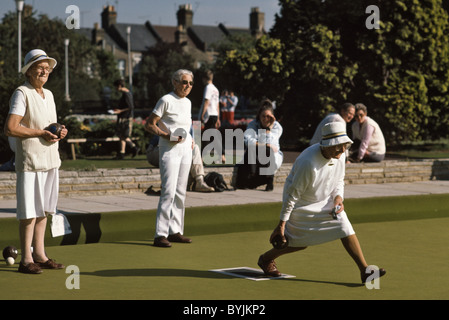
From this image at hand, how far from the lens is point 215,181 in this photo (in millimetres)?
12133

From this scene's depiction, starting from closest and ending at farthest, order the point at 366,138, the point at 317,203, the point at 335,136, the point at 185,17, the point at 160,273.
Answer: the point at 335,136, the point at 317,203, the point at 160,273, the point at 366,138, the point at 185,17

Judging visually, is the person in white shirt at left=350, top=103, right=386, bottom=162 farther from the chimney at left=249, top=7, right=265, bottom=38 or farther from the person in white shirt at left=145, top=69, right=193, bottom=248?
the chimney at left=249, top=7, right=265, bottom=38

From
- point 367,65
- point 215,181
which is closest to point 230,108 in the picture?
point 367,65

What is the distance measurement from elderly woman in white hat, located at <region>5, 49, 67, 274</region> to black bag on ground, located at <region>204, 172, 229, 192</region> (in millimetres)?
5259

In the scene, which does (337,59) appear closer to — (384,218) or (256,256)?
(384,218)

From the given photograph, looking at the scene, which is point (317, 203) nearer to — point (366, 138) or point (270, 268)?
point (270, 268)

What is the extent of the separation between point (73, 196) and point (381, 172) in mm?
5669

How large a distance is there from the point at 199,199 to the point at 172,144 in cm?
268

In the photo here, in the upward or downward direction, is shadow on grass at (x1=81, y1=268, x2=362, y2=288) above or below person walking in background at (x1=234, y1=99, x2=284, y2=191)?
below

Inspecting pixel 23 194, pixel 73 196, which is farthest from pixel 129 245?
pixel 73 196

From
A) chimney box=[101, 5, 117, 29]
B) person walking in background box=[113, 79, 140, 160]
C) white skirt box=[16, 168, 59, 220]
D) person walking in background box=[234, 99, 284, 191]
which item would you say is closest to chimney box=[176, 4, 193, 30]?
chimney box=[101, 5, 117, 29]

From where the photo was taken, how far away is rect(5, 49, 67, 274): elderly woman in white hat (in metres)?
6.79

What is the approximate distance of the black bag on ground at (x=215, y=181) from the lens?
39.7 feet

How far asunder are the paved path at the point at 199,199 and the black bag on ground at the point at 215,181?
13 cm
